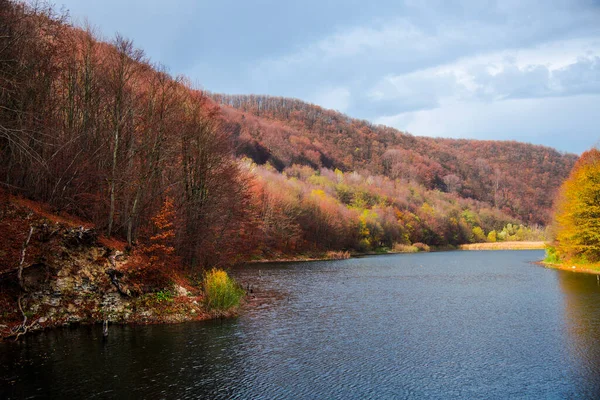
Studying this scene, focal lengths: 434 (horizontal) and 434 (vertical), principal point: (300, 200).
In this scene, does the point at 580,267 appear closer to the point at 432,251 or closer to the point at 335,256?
the point at 335,256

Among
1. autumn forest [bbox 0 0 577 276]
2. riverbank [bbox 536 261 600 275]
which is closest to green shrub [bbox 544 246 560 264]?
riverbank [bbox 536 261 600 275]

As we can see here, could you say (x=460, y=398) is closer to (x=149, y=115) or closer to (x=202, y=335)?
(x=202, y=335)

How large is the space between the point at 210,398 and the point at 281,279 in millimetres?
30196

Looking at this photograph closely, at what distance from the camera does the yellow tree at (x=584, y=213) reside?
4831cm

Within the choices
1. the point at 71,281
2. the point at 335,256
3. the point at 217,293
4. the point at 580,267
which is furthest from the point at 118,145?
the point at 335,256

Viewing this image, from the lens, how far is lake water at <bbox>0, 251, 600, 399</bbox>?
14055 millimetres

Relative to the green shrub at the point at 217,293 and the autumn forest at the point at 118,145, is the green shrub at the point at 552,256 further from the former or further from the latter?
the green shrub at the point at 217,293

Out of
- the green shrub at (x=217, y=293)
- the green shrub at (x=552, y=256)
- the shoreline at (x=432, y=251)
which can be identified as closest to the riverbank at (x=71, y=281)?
the green shrub at (x=217, y=293)

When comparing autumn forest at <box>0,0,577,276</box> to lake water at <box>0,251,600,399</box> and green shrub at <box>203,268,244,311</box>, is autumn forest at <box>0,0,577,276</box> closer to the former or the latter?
green shrub at <box>203,268,244,311</box>

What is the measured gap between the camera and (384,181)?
7028 inches

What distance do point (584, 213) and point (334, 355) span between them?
44.8 meters

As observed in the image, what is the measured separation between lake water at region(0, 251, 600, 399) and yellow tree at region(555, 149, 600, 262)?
23.3m

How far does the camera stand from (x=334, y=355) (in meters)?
18.0

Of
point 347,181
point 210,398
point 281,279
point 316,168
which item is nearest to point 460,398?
point 210,398
